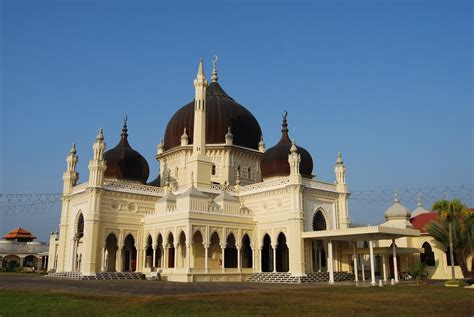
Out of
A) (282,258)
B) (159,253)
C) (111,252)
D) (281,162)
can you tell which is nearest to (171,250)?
(159,253)

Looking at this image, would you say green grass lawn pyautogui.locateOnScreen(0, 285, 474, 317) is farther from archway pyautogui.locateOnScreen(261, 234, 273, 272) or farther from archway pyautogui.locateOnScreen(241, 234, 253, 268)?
→ archway pyautogui.locateOnScreen(261, 234, 273, 272)

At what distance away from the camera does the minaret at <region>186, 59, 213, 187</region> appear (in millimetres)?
42500

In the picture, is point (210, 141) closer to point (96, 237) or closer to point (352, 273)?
point (96, 237)

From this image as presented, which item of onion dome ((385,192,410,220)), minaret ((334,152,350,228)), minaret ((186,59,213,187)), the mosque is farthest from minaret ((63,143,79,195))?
onion dome ((385,192,410,220))

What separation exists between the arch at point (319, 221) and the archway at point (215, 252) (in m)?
8.10

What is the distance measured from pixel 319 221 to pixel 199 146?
512 inches

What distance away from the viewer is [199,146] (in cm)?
4388

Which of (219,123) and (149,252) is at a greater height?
(219,123)

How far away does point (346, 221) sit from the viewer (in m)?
40.7

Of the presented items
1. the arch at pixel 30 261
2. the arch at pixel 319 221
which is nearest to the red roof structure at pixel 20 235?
the arch at pixel 30 261

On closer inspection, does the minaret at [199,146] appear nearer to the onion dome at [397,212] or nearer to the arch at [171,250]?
the arch at [171,250]

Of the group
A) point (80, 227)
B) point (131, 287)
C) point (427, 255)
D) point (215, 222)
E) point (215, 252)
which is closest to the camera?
point (131, 287)

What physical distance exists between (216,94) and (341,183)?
18.6 m

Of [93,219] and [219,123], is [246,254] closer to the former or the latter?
[93,219]
